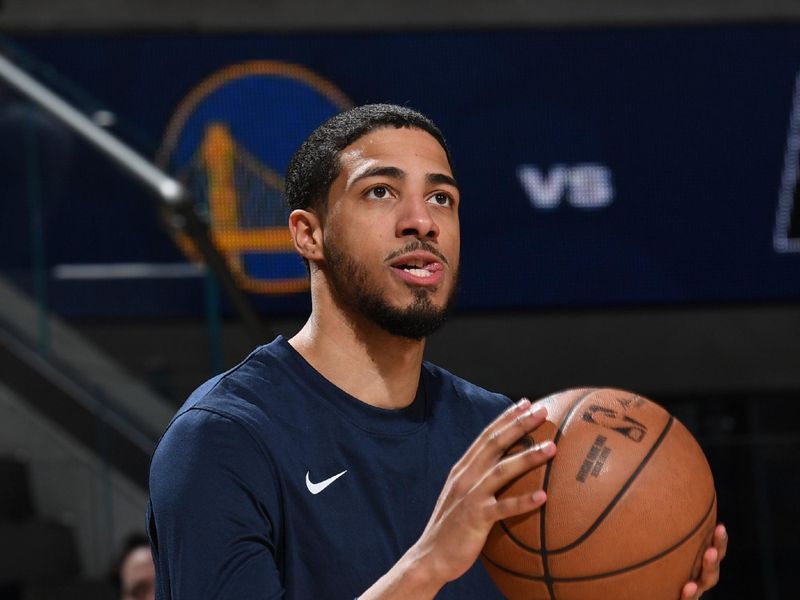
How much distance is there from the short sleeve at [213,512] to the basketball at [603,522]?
12.0 inches

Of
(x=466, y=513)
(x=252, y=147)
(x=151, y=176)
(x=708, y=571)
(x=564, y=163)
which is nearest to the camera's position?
(x=466, y=513)

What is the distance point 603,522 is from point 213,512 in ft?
1.64

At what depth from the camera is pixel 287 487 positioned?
5.98ft

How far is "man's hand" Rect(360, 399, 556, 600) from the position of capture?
160cm

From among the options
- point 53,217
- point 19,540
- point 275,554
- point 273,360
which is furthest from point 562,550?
point 53,217

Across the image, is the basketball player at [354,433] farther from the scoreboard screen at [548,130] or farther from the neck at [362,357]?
the scoreboard screen at [548,130]

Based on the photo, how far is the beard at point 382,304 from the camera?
6.34 ft

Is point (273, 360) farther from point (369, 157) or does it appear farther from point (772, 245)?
point (772, 245)

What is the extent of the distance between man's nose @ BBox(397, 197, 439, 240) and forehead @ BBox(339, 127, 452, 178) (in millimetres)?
66

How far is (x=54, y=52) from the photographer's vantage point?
593 cm

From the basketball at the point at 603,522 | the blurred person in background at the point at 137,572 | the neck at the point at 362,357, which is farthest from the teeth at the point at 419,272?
the blurred person in background at the point at 137,572

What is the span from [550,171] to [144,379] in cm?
214

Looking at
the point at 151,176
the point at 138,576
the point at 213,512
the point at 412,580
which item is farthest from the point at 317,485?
the point at 151,176

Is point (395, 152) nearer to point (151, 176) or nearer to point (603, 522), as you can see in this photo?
point (603, 522)
